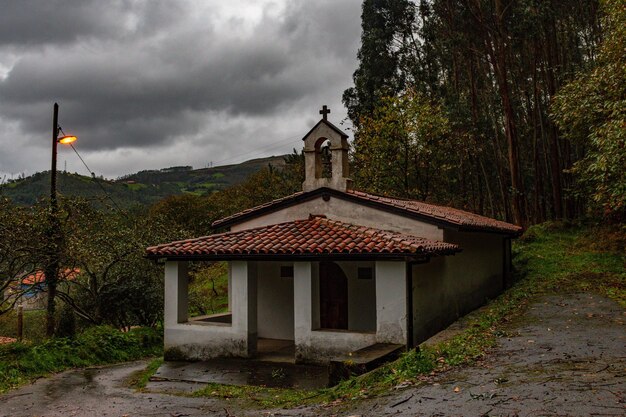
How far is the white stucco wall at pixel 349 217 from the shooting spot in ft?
40.7

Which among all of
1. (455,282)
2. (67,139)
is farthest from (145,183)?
(455,282)

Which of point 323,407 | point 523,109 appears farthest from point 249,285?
point 523,109

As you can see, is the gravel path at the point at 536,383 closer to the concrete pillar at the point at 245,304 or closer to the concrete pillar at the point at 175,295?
the concrete pillar at the point at 245,304

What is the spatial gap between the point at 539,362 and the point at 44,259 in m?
12.0

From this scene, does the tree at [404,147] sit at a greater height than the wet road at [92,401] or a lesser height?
greater

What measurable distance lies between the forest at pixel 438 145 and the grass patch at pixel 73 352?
0.83 metres

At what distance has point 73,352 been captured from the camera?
43.6 feet

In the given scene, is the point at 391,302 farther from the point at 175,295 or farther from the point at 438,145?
the point at 438,145

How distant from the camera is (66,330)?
14055 millimetres

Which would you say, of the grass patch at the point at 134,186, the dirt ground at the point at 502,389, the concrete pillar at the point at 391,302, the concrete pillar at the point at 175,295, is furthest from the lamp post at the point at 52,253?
the grass patch at the point at 134,186

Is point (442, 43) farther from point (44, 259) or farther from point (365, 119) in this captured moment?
point (44, 259)

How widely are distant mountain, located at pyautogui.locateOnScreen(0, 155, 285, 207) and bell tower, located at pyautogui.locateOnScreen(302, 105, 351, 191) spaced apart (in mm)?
34760

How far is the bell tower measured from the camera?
1347 centimetres

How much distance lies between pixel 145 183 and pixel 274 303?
11519 centimetres
